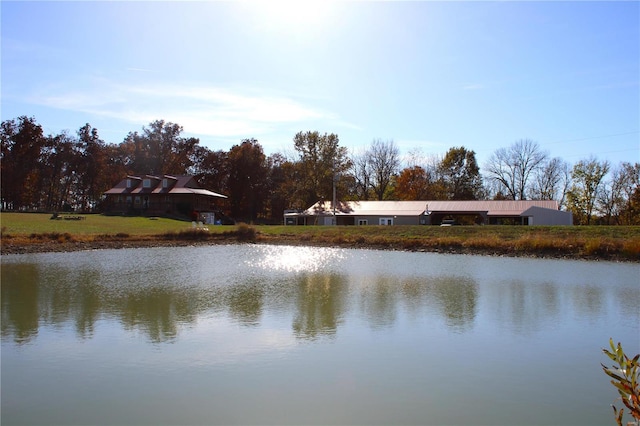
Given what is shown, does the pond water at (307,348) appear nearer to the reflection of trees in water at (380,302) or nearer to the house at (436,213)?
the reflection of trees in water at (380,302)

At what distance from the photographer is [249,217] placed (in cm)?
6919

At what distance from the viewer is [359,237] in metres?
38.6

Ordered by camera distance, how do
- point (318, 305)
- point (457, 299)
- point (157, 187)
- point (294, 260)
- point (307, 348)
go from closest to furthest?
point (307, 348) → point (318, 305) → point (457, 299) → point (294, 260) → point (157, 187)

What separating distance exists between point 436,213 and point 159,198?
31.2 metres

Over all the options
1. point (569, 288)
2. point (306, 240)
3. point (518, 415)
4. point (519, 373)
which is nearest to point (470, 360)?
point (519, 373)

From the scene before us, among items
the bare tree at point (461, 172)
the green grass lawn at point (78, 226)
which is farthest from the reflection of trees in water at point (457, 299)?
the bare tree at point (461, 172)

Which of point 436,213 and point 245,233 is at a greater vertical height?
point 436,213

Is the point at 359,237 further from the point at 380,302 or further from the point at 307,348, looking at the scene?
the point at 307,348

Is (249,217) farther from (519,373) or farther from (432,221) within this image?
(519,373)

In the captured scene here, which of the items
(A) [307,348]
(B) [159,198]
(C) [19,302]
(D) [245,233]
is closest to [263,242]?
(D) [245,233]

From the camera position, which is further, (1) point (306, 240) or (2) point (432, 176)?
(2) point (432, 176)

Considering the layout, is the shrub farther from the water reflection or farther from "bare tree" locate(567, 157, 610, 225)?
"bare tree" locate(567, 157, 610, 225)

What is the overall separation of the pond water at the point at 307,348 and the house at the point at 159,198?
38644mm

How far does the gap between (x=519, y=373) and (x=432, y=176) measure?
66.9 meters
